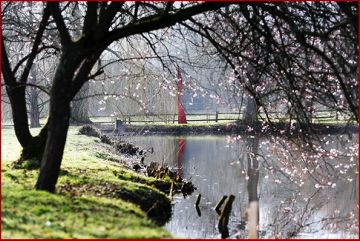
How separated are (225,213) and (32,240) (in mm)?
5428

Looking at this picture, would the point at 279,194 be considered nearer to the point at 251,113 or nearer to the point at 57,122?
the point at 251,113

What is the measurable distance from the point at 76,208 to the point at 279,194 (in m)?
9.26

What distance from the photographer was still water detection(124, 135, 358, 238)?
11.6m

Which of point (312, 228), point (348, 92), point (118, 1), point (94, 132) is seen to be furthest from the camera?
point (94, 132)

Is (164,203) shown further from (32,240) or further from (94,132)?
(94,132)

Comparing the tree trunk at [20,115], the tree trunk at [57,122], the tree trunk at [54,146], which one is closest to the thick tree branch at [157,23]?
the tree trunk at [57,122]

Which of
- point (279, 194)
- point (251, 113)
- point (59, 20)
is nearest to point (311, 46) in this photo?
point (59, 20)

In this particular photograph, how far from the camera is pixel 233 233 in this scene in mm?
10898

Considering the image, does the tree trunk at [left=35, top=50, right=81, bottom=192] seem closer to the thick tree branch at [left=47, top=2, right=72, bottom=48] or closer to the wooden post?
the thick tree branch at [left=47, top=2, right=72, bottom=48]

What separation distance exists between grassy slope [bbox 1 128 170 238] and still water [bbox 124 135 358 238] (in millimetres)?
1342

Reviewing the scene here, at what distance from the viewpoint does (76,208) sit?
313 inches

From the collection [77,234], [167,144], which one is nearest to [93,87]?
[167,144]

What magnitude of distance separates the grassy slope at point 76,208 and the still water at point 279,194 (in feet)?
4.40

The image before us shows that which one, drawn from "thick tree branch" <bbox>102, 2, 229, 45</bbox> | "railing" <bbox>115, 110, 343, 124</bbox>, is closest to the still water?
"railing" <bbox>115, 110, 343, 124</bbox>
